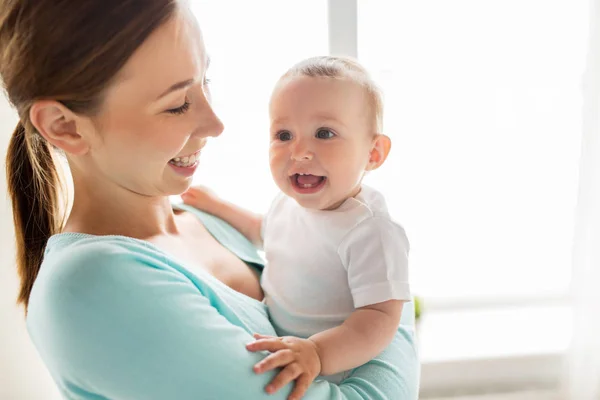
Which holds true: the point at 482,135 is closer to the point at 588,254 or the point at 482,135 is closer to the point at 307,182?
the point at 588,254

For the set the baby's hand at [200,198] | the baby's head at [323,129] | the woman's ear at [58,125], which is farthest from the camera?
the baby's hand at [200,198]

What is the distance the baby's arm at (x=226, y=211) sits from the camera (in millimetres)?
1316

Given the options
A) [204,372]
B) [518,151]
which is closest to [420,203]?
[518,151]

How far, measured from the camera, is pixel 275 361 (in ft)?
2.83

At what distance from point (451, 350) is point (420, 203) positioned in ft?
1.59

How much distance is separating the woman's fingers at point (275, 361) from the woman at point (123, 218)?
12 mm

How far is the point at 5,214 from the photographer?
131cm

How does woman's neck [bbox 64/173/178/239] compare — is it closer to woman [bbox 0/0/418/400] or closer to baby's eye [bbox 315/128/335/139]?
woman [bbox 0/0/418/400]

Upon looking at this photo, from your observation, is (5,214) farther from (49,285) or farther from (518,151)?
(518,151)

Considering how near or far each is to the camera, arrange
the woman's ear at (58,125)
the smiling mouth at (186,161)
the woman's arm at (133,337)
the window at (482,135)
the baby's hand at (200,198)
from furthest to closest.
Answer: the window at (482,135)
the baby's hand at (200,198)
the smiling mouth at (186,161)
the woman's ear at (58,125)
the woman's arm at (133,337)

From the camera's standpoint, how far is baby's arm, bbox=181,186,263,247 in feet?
4.32

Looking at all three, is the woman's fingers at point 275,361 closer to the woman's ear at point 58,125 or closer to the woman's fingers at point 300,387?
the woman's fingers at point 300,387

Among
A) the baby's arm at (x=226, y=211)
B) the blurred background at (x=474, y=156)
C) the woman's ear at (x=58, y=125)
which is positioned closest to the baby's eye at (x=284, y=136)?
the baby's arm at (x=226, y=211)

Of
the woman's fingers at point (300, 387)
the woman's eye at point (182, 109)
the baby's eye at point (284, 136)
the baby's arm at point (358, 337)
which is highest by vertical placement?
the baby's eye at point (284, 136)
